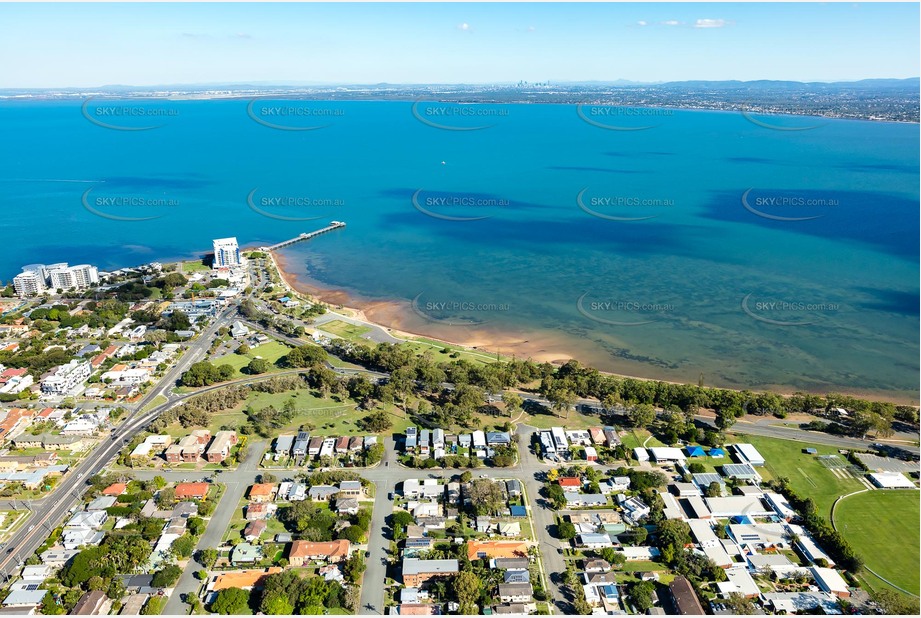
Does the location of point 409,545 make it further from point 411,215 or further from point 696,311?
point 411,215

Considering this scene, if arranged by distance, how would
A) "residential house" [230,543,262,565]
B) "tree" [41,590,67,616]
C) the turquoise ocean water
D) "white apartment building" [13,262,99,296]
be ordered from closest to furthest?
"tree" [41,590,67,616] < "residential house" [230,543,262,565] < the turquoise ocean water < "white apartment building" [13,262,99,296]

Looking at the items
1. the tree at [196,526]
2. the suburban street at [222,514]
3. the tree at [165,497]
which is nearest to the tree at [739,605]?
the suburban street at [222,514]

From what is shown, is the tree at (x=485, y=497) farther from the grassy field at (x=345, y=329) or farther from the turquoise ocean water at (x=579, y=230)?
the grassy field at (x=345, y=329)

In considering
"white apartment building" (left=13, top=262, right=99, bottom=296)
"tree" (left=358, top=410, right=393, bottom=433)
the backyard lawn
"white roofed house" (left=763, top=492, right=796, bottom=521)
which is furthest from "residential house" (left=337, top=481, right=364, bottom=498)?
"white apartment building" (left=13, top=262, right=99, bottom=296)

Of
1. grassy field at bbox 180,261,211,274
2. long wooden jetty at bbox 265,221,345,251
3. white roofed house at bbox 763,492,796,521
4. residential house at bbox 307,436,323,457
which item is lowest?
residential house at bbox 307,436,323,457

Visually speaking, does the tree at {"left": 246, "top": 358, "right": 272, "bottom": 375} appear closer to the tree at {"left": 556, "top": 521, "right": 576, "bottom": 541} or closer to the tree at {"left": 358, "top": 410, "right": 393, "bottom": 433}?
the tree at {"left": 358, "top": 410, "right": 393, "bottom": 433}

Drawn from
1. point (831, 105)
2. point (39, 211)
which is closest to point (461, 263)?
point (39, 211)

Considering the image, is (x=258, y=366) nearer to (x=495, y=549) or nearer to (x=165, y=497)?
(x=165, y=497)
